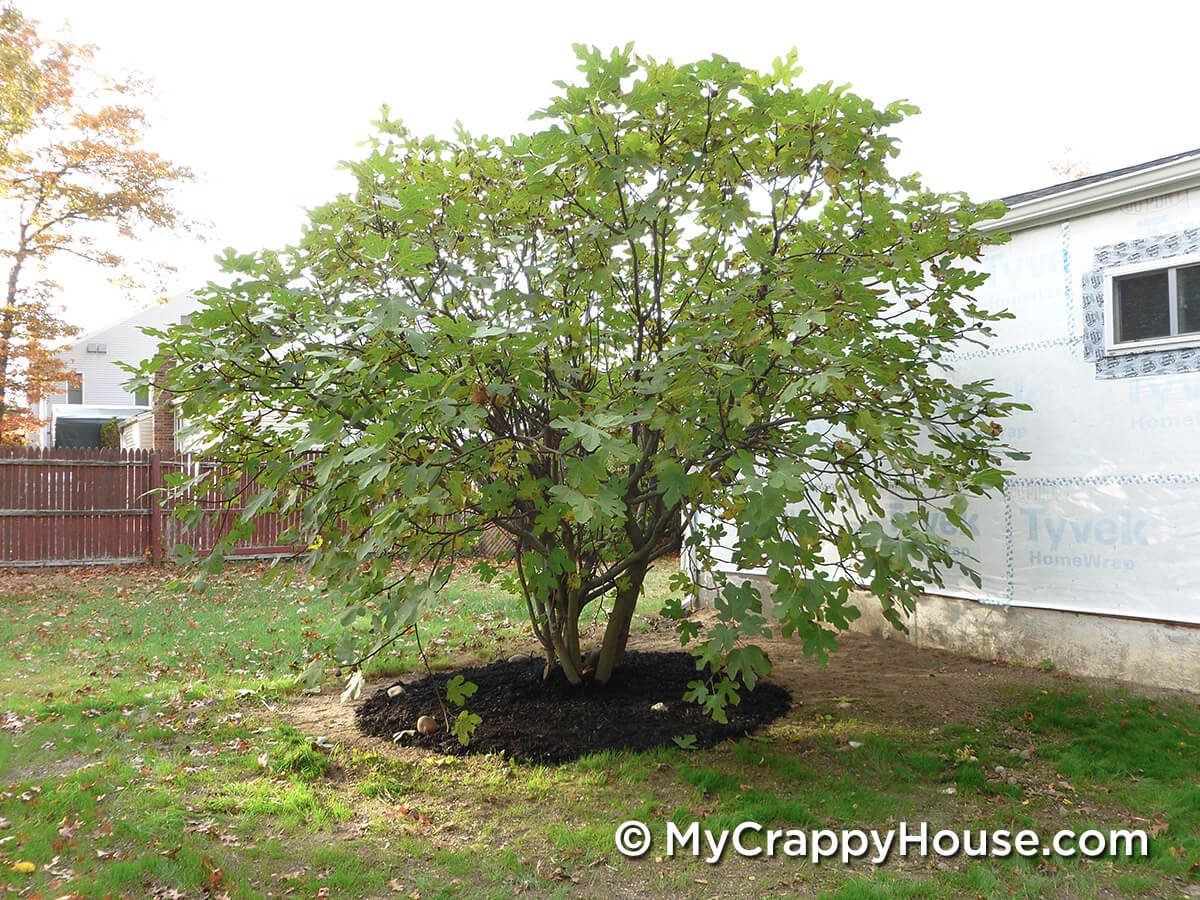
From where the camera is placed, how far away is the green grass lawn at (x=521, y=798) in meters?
3.14

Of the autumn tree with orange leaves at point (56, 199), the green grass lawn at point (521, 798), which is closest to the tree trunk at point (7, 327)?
the autumn tree with orange leaves at point (56, 199)

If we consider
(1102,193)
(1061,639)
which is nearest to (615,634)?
(1061,639)

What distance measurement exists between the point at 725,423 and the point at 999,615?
4.06 m

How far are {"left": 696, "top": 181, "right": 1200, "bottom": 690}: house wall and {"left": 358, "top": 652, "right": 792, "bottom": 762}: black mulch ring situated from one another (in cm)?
216

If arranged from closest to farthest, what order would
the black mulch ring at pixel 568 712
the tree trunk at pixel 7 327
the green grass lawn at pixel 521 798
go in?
1. the green grass lawn at pixel 521 798
2. the black mulch ring at pixel 568 712
3. the tree trunk at pixel 7 327

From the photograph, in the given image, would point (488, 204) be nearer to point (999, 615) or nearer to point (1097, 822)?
point (1097, 822)

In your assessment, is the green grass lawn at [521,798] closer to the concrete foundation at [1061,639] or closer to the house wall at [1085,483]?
the concrete foundation at [1061,639]

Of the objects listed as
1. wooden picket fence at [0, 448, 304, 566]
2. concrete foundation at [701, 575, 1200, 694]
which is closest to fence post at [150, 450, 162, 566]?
wooden picket fence at [0, 448, 304, 566]

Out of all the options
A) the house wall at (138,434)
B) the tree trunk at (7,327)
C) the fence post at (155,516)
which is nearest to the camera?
the fence post at (155,516)

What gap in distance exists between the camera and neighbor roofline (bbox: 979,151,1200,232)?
532 centimetres

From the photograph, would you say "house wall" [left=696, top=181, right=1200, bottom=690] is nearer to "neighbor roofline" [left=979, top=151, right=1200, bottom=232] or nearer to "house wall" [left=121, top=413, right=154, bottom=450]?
"neighbor roofline" [left=979, top=151, right=1200, bottom=232]

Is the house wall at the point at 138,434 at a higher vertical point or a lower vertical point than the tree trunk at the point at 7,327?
lower

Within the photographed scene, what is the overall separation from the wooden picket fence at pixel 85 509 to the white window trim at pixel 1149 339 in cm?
1068

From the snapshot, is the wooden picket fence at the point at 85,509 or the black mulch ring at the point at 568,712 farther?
the wooden picket fence at the point at 85,509
